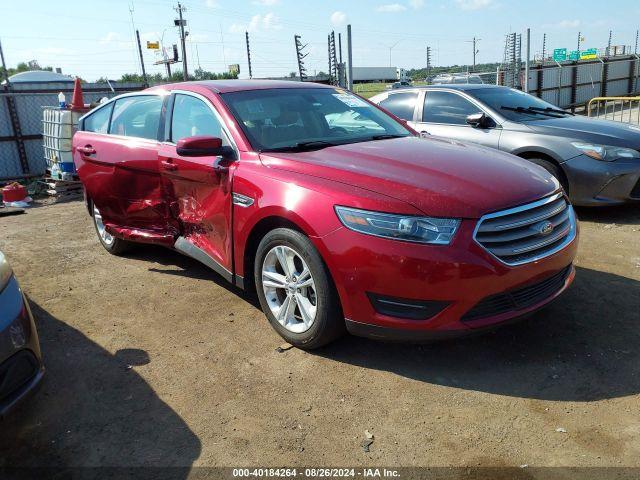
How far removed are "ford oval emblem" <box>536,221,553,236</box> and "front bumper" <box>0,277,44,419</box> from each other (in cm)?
272

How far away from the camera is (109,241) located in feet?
18.2

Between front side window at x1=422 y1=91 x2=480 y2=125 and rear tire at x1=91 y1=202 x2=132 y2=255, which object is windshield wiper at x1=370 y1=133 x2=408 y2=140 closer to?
rear tire at x1=91 y1=202 x2=132 y2=255

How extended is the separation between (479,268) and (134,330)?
2.44 meters

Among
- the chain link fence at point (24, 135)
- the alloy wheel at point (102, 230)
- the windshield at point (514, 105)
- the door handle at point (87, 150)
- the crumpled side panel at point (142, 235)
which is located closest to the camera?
the crumpled side panel at point (142, 235)

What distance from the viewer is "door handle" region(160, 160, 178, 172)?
4.13 metres

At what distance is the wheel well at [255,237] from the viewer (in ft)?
10.6

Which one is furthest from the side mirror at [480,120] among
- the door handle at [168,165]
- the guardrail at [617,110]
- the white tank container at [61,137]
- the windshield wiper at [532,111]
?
the white tank container at [61,137]

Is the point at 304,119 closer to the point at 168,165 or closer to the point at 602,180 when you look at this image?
the point at 168,165

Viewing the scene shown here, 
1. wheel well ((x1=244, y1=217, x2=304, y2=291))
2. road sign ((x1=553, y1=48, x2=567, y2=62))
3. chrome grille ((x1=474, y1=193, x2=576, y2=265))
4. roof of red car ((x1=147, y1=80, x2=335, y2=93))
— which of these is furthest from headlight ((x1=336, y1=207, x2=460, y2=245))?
road sign ((x1=553, y1=48, x2=567, y2=62))

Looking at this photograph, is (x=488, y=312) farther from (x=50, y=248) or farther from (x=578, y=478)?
(x=50, y=248)

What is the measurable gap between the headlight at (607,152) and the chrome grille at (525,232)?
3.03 m

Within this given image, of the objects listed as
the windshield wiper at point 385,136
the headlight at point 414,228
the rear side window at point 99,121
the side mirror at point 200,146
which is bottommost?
the headlight at point 414,228

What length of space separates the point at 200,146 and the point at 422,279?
5.69 ft

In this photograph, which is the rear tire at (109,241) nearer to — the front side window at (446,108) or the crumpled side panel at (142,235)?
the crumpled side panel at (142,235)
